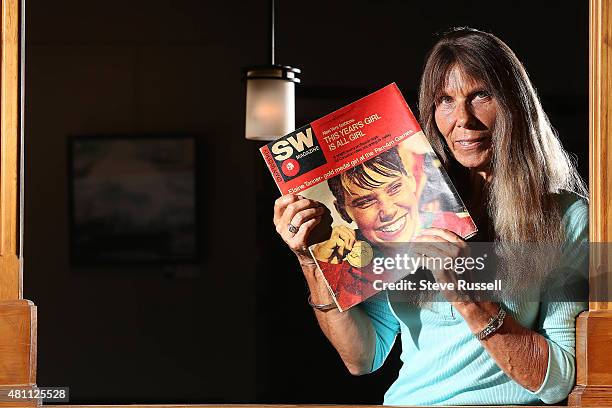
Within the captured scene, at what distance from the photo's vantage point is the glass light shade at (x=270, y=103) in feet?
7.09

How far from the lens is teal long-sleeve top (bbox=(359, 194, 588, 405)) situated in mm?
2135

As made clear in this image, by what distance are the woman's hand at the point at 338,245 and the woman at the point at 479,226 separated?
44 mm

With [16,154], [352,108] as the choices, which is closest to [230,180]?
[352,108]

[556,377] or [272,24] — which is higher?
[272,24]

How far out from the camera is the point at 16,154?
85.4 inches

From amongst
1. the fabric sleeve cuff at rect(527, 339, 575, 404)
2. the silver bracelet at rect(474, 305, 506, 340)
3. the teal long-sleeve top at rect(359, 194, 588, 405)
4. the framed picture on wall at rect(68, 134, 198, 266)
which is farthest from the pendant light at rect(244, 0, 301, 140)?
the fabric sleeve cuff at rect(527, 339, 575, 404)

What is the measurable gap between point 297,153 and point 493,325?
551mm

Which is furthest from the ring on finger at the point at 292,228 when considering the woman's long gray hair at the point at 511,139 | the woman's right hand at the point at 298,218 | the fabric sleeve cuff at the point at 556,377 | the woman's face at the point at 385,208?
the fabric sleeve cuff at the point at 556,377

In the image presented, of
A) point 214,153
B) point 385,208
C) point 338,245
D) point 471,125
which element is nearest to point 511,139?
point 471,125

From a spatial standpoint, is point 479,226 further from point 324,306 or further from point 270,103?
point 270,103

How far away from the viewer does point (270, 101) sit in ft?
7.10

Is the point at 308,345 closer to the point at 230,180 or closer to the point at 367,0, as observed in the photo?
the point at 230,180

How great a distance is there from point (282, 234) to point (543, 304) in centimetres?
57

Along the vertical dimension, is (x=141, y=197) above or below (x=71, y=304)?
above
